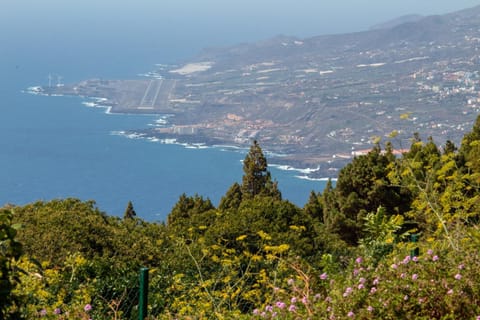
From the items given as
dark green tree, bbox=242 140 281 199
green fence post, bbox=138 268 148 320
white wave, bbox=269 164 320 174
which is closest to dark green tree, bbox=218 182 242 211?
dark green tree, bbox=242 140 281 199

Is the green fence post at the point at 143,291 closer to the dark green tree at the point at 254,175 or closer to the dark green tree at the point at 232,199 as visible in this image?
the dark green tree at the point at 232,199

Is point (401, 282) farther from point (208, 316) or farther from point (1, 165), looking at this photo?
point (1, 165)

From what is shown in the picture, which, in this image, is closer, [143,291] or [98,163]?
[143,291]

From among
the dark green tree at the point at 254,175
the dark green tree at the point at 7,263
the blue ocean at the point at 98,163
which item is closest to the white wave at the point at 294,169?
the blue ocean at the point at 98,163

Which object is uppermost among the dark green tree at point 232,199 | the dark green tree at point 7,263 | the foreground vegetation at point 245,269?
the dark green tree at point 7,263

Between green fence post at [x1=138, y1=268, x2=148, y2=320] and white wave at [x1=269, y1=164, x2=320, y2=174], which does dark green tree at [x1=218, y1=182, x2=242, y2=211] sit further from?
white wave at [x1=269, y1=164, x2=320, y2=174]

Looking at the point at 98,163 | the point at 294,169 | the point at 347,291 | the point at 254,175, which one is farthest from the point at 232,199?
the point at 98,163

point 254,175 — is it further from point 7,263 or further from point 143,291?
point 7,263

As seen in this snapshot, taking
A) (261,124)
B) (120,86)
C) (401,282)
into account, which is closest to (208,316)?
(401,282)
